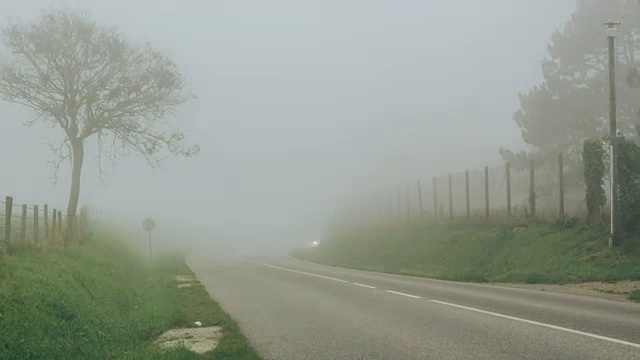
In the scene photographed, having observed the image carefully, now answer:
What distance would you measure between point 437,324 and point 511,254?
14681 millimetres

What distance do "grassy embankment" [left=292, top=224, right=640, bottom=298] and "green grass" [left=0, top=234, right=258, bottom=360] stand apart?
9.93 m

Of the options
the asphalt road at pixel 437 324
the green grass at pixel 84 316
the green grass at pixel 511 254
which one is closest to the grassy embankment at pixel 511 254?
the green grass at pixel 511 254

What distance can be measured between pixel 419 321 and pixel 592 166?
14462 millimetres

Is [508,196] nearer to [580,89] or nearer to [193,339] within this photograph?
[580,89]

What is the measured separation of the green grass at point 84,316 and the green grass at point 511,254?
35.8ft

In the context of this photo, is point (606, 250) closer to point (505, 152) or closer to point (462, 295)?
point (462, 295)

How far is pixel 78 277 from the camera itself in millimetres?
15922

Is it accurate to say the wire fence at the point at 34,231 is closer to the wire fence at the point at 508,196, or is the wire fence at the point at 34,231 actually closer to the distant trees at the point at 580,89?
the wire fence at the point at 508,196

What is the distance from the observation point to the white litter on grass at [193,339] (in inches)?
394

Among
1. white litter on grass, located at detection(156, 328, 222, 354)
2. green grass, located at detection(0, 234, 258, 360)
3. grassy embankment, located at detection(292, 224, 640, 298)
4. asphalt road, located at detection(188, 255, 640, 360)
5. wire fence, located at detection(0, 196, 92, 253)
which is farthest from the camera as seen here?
grassy embankment, located at detection(292, 224, 640, 298)

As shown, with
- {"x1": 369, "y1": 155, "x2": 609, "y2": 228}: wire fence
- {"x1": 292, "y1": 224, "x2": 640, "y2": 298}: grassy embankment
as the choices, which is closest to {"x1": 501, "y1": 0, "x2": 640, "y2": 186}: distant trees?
{"x1": 369, "y1": 155, "x2": 609, "y2": 228}: wire fence

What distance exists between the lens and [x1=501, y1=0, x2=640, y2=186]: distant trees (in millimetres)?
41406

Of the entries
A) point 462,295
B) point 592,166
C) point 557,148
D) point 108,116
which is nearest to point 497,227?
point 592,166

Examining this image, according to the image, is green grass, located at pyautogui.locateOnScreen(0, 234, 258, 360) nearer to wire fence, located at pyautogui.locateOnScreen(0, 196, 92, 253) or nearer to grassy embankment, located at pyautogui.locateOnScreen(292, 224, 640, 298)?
wire fence, located at pyautogui.locateOnScreen(0, 196, 92, 253)
